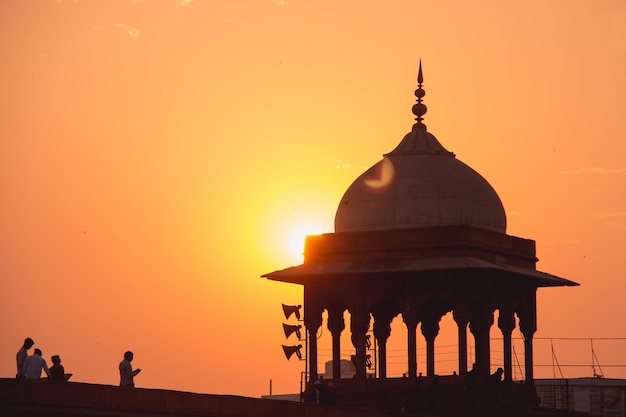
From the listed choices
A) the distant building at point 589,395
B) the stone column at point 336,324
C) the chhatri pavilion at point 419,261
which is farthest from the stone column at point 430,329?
the distant building at point 589,395

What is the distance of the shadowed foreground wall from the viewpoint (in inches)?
1465

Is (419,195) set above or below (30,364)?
above

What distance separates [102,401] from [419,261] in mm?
20041

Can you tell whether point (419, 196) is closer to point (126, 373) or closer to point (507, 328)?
point (507, 328)

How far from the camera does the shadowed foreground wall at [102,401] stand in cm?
3722

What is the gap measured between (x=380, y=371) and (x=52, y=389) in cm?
2496

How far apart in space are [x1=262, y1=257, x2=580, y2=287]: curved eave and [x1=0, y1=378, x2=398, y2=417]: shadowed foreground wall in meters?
16.0

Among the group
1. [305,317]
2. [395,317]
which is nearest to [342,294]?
[305,317]

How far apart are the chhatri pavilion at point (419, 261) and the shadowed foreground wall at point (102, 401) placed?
54.2 ft

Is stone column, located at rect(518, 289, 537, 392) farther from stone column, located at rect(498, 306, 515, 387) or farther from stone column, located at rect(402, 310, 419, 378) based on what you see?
stone column, located at rect(402, 310, 419, 378)

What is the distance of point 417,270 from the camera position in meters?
55.9

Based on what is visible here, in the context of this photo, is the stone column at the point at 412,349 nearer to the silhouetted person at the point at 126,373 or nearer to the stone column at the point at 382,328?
the stone column at the point at 382,328

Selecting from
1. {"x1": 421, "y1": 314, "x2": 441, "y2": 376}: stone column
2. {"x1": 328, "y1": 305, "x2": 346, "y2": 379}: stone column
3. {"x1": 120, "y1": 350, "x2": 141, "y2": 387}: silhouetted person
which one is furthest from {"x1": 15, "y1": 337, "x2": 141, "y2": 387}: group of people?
{"x1": 421, "y1": 314, "x2": 441, "y2": 376}: stone column

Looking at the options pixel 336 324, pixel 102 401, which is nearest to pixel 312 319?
pixel 336 324
